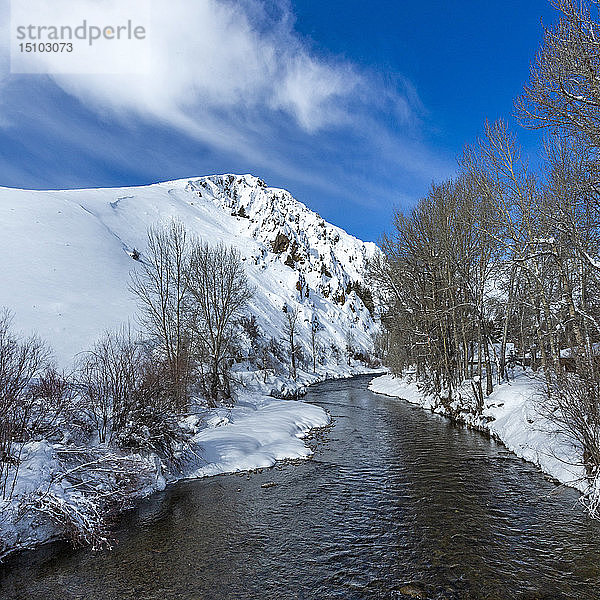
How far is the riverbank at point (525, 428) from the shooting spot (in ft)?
40.8

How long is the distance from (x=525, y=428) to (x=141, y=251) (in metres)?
66.5

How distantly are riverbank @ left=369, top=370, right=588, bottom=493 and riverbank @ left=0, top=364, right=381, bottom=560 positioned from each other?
820 cm

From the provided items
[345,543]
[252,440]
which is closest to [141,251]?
[252,440]

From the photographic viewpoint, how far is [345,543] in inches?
362

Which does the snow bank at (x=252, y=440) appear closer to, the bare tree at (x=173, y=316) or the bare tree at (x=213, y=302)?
the bare tree at (x=173, y=316)

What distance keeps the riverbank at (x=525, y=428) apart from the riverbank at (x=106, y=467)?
8.20m

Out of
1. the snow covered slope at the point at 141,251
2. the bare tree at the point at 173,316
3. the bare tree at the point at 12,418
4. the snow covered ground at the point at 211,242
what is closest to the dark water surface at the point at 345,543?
the snow covered ground at the point at 211,242

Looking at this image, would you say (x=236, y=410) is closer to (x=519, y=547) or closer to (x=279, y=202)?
(x=519, y=547)

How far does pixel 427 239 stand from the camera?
28531 mm

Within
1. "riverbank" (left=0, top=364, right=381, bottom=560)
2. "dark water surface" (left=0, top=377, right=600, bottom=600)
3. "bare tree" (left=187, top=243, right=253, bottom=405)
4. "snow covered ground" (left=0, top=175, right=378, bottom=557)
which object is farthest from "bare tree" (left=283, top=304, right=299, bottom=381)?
"dark water surface" (left=0, top=377, right=600, bottom=600)

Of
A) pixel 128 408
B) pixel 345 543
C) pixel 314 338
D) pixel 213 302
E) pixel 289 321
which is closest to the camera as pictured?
pixel 345 543

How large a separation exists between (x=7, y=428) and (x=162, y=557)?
15.9 ft

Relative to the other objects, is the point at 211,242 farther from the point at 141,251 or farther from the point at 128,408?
the point at 128,408

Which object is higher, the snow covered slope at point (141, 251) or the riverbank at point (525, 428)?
the snow covered slope at point (141, 251)
